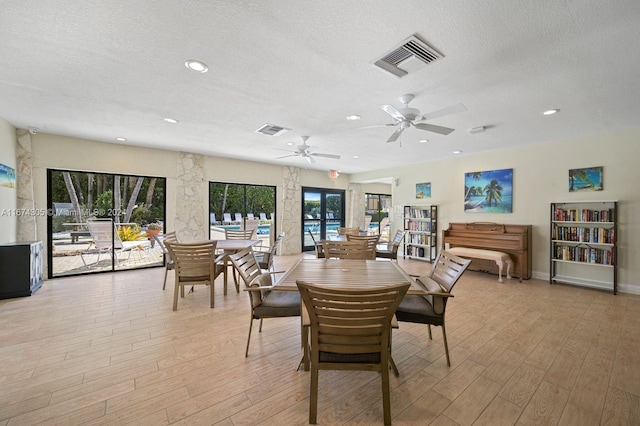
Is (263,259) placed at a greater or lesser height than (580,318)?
greater

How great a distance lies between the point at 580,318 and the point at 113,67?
231 inches

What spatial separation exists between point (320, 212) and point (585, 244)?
252 inches

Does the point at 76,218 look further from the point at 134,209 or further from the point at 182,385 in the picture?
the point at 182,385

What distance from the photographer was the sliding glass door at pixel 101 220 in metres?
5.16

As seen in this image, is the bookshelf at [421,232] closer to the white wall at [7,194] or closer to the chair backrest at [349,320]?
the chair backrest at [349,320]

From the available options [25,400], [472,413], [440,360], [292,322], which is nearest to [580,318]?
[440,360]

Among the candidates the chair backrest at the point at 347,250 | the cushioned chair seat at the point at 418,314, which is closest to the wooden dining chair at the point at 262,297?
the cushioned chair seat at the point at 418,314

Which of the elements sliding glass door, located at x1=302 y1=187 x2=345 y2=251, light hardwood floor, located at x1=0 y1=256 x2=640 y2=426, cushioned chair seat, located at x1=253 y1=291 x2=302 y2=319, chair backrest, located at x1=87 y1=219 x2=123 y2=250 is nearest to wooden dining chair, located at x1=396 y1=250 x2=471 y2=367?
light hardwood floor, located at x1=0 y1=256 x2=640 y2=426

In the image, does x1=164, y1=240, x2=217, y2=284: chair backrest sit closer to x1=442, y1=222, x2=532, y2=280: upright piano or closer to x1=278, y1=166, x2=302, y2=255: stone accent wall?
x1=278, y1=166, x2=302, y2=255: stone accent wall

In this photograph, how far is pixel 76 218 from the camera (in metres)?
5.30

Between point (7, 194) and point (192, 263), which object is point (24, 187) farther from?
point (192, 263)

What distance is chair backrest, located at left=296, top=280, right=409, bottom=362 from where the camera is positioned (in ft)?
4.83

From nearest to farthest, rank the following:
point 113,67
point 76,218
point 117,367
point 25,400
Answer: point 25,400 → point 117,367 → point 113,67 → point 76,218

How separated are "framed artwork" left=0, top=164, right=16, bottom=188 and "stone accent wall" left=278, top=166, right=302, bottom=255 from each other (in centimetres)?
534
